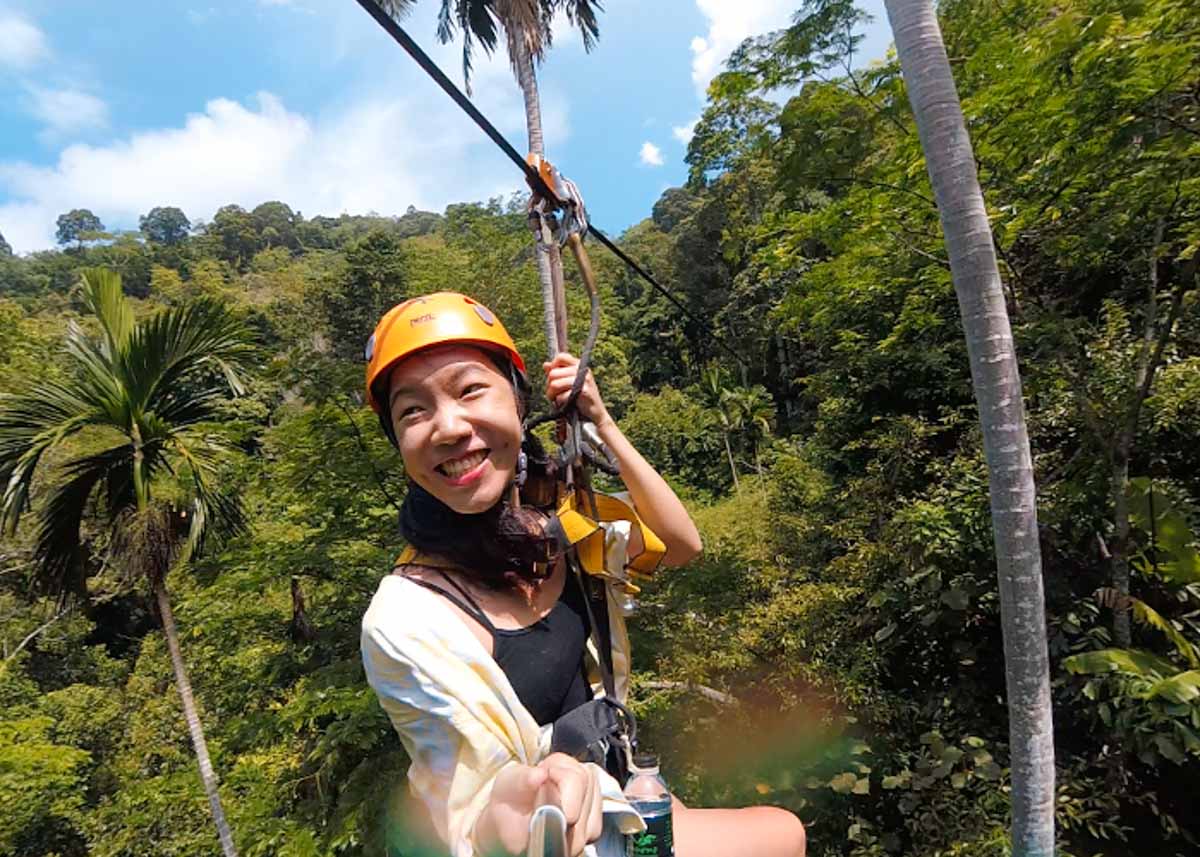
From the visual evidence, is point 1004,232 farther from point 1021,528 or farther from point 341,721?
point 341,721

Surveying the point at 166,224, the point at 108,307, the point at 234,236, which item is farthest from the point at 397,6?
the point at 166,224

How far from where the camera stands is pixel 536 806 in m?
0.96

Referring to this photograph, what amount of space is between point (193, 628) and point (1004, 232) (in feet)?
26.2

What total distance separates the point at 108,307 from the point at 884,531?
25.6ft

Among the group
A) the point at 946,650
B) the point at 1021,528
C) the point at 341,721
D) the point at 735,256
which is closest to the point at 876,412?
the point at 946,650

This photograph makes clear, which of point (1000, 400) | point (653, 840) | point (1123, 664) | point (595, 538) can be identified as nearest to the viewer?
point (653, 840)

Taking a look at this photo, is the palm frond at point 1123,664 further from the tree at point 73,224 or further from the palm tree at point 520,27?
the tree at point 73,224

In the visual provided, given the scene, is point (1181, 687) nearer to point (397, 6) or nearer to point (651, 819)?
point (651, 819)

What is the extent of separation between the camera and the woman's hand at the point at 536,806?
0.92 meters

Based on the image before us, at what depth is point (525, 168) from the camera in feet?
5.28

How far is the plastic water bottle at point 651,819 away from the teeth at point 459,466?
71 cm

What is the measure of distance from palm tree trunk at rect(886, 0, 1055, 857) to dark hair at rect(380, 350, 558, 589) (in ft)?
6.78

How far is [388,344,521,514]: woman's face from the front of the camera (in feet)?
4.42

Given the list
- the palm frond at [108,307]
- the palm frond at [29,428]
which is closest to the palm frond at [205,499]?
the palm frond at [29,428]
